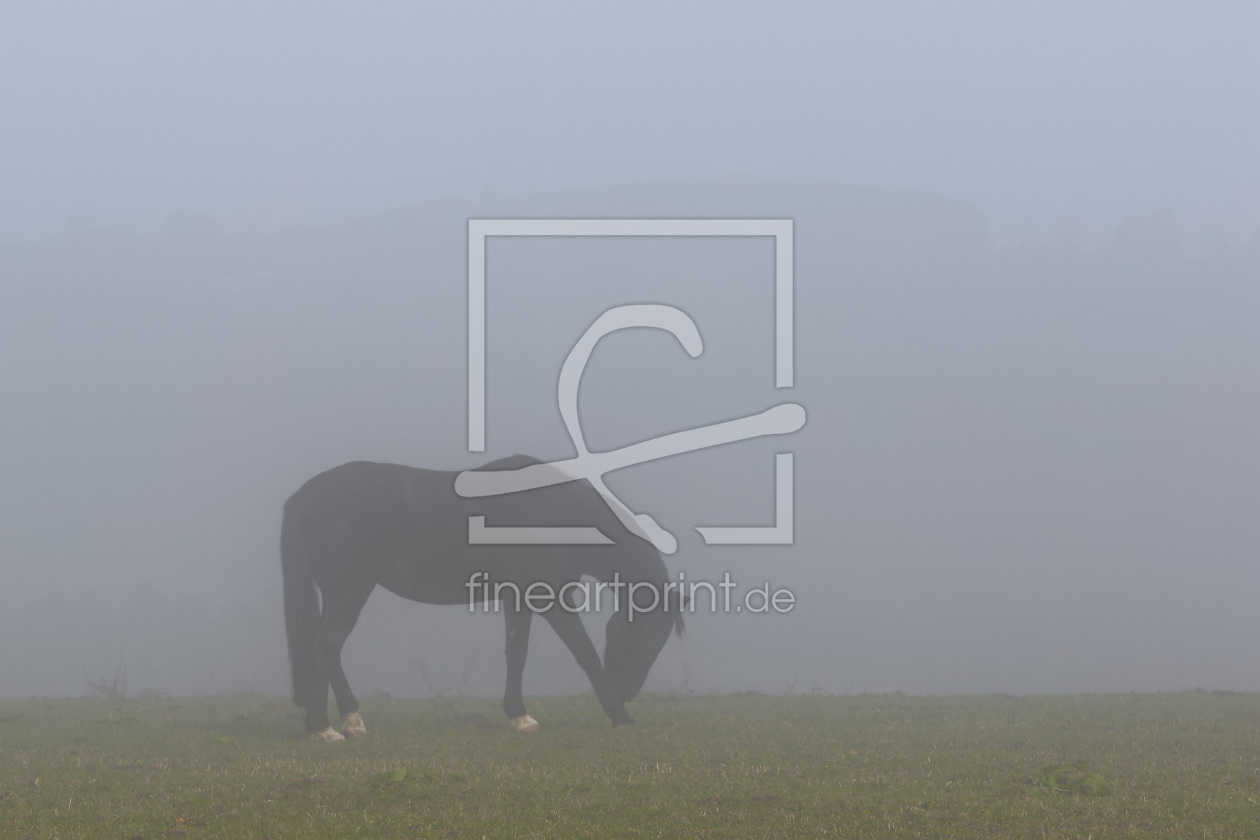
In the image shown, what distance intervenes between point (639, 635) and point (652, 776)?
441 centimetres

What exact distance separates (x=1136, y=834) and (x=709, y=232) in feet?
43.7

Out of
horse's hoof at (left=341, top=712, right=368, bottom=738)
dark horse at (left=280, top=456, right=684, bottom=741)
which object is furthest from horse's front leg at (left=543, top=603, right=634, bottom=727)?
horse's hoof at (left=341, top=712, right=368, bottom=738)

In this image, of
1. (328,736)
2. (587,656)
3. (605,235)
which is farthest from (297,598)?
(605,235)

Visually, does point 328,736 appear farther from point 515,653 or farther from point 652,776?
point 652,776

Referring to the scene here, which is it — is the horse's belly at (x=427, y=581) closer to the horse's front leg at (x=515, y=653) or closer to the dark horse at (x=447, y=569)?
the dark horse at (x=447, y=569)

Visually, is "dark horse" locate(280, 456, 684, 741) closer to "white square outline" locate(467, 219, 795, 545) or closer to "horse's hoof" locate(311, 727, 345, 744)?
"horse's hoof" locate(311, 727, 345, 744)

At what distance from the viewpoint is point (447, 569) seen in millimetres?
14797

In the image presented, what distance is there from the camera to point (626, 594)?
14664mm

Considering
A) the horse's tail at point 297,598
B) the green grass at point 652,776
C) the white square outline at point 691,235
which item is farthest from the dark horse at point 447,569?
the white square outline at point 691,235

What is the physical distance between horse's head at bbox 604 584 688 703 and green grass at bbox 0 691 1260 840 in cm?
65

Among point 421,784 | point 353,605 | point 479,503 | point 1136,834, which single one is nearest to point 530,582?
point 479,503

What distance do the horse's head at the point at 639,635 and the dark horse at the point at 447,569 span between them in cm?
1

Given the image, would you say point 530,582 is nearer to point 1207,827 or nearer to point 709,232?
point 709,232

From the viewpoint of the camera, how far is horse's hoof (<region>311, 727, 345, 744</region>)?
43.1 ft
